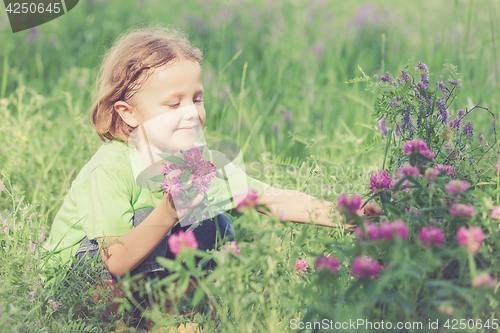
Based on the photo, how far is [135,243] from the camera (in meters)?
1.53

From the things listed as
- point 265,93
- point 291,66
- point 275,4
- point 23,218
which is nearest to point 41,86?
point 265,93

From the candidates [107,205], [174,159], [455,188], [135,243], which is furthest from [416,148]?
[107,205]

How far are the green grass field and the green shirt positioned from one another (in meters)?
0.11

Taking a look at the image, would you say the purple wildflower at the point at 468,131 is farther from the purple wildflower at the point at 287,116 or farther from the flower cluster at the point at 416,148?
the purple wildflower at the point at 287,116

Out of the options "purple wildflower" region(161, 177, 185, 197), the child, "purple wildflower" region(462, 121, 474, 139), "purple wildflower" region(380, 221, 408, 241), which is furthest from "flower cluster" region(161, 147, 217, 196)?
"purple wildflower" region(462, 121, 474, 139)

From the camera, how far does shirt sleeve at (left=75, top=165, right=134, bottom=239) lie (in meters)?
1.60

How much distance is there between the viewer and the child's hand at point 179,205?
1.38m

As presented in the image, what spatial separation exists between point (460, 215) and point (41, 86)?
337cm

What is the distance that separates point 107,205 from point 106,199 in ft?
0.08

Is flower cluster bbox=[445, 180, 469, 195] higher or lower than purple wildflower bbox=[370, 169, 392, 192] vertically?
higher

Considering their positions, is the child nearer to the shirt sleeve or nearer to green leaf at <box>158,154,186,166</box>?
the shirt sleeve

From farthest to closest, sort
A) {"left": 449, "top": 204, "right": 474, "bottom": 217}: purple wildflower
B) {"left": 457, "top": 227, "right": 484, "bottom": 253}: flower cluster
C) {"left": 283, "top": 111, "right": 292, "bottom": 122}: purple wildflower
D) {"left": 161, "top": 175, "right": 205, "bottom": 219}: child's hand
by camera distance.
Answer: {"left": 283, "top": 111, "right": 292, "bottom": 122}: purple wildflower, {"left": 161, "top": 175, "right": 205, "bottom": 219}: child's hand, {"left": 449, "top": 204, "right": 474, "bottom": 217}: purple wildflower, {"left": 457, "top": 227, "right": 484, "bottom": 253}: flower cluster

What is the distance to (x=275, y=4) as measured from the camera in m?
4.81

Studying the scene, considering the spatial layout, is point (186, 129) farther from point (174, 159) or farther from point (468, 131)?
point (468, 131)
